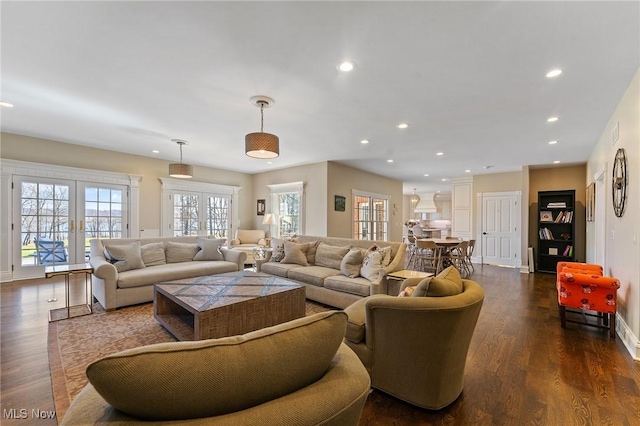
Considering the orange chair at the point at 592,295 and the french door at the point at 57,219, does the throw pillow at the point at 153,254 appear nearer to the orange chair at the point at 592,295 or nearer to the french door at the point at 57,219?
the french door at the point at 57,219

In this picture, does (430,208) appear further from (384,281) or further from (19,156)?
(19,156)

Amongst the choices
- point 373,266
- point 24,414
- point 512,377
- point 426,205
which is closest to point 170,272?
point 24,414

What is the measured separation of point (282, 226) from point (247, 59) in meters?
5.73

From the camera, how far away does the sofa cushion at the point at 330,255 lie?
14.2ft

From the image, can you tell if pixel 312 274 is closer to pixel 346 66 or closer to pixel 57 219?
pixel 346 66

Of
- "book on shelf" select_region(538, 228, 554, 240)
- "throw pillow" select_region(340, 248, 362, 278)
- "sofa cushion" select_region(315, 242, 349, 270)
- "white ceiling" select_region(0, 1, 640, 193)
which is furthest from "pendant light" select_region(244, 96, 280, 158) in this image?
"book on shelf" select_region(538, 228, 554, 240)

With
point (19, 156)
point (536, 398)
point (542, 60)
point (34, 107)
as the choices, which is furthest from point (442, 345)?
point (19, 156)

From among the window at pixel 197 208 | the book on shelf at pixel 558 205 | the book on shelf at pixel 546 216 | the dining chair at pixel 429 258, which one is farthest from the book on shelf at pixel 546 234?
the window at pixel 197 208

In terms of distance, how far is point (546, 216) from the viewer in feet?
22.3

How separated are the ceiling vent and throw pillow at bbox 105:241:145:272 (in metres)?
12.0

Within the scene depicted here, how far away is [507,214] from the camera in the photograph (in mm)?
7586

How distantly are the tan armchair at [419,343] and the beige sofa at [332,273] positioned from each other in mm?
1564

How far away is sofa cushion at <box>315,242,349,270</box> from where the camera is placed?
4340 millimetres

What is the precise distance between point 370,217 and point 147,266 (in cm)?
581
